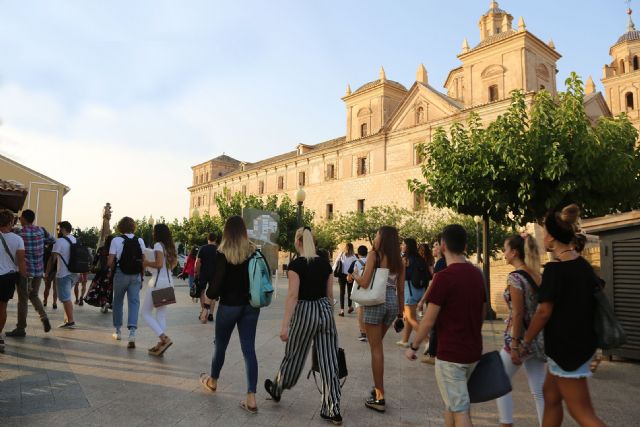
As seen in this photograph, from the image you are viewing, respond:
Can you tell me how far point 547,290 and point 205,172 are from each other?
68.5m

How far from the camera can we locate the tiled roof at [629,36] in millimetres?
44766

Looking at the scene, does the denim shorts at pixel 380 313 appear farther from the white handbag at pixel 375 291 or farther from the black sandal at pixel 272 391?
the black sandal at pixel 272 391

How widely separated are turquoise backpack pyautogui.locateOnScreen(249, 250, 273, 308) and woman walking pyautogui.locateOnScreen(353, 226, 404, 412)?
963 mm

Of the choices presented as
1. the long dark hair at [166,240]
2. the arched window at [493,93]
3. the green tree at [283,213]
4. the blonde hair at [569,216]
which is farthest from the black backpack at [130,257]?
the arched window at [493,93]

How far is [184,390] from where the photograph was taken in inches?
198

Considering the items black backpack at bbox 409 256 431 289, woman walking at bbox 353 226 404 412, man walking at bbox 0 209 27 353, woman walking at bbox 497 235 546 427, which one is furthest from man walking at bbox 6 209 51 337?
woman walking at bbox 497 235 546 427

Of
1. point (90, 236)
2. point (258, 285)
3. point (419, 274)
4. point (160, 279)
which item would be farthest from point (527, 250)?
point (90, 236)

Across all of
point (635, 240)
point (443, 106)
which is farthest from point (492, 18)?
point (635, 240)

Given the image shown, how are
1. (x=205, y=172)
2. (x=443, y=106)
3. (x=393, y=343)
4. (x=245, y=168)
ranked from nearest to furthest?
1. (x=393, y=343)
2. (x=443, y=106)
3. (x=245, y=168)
4. (x=205, y=172)

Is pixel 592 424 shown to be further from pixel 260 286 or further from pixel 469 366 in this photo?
pixel 260 286

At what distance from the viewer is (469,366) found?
3332mm

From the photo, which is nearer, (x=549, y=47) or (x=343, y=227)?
(x=549, y=47)

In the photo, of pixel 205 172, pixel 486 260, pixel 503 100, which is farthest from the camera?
pixel 205 172

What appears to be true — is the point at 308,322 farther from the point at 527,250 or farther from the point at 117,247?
the point at 117,247
